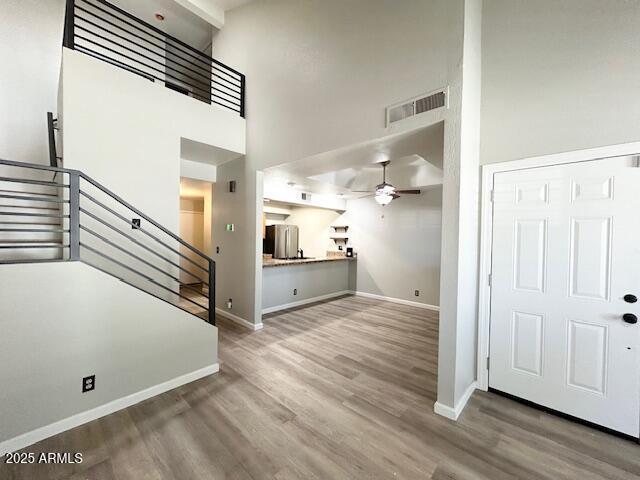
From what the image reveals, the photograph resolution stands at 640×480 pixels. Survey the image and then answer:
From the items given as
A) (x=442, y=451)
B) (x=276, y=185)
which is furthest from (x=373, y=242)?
(x=442, y=451)

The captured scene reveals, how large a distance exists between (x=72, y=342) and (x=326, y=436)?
2.15 m

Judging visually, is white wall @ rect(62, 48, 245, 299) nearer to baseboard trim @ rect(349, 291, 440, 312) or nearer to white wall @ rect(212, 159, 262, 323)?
white wall @ rect(212, 159, 262, 323)

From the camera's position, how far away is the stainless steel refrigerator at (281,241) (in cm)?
593

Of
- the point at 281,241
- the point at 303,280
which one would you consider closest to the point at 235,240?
the point at 281,241

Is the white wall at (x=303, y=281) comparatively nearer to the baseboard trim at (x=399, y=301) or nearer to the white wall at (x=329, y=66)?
the baseboard trim at (x=399, y=301)

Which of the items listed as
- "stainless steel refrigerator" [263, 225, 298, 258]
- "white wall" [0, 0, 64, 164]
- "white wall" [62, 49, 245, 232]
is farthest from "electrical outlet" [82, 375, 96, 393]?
"stainless steel refrigerator" [263, 225, 298, 258]

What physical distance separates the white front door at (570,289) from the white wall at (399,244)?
9.71 ft

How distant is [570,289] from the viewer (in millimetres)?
2311

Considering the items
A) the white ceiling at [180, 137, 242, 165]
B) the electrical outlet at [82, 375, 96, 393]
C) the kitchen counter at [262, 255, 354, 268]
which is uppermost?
the white ceiling at [180, 137, 242, 165]

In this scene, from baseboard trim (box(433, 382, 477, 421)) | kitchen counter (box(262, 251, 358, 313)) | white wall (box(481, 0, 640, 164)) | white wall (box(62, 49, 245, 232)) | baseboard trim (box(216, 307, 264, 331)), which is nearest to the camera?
white wall (box(481, 0, 640, 164))

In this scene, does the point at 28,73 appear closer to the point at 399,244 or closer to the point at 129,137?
the point at 129,137

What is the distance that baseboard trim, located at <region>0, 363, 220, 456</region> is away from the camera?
1.87m

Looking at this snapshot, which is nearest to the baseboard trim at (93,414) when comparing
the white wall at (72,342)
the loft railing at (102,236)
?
the white wall at (72,342)

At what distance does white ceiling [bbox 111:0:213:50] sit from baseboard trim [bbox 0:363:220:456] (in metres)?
6.29
